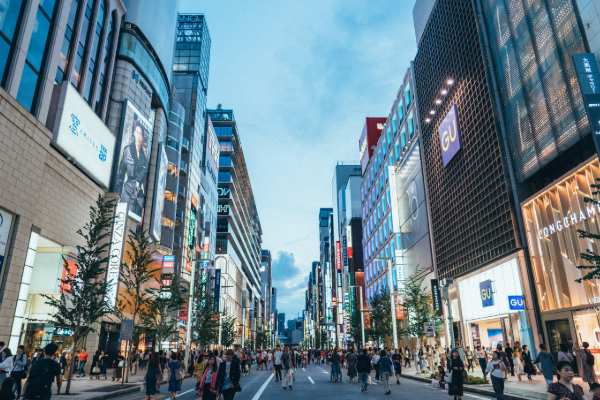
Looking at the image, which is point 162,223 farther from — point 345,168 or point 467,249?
point 345,168

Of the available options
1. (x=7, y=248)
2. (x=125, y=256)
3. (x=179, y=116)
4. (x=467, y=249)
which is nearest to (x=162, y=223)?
(x=125, y=256)

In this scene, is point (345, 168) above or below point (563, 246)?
above

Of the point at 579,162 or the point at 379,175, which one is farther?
the point at 379,175

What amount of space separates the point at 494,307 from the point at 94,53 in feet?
121

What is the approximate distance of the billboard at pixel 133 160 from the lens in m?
37.2

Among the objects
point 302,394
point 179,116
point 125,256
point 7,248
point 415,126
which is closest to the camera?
point 302,394

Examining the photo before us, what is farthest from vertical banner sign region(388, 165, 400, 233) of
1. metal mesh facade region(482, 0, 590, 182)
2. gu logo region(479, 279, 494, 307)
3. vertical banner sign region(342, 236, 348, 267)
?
vertical banner sign region(342, 236, 348, 267)

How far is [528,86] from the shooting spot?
89.8 feet

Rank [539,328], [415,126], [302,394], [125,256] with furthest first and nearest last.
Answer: [415,126] < [125,256] < [539,328] < [302,394]

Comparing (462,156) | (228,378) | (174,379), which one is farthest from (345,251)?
(228,378)

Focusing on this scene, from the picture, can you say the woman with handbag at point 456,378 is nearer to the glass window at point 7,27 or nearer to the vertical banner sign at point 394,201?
the glass window at point 7,27

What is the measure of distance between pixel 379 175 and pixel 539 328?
42245 millimetres

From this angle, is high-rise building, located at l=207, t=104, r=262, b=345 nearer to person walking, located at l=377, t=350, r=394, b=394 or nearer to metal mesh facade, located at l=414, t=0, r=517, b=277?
metal mesh facade, located at l=414, t=0, r=517, b=277

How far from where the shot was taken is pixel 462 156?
3616 cm
